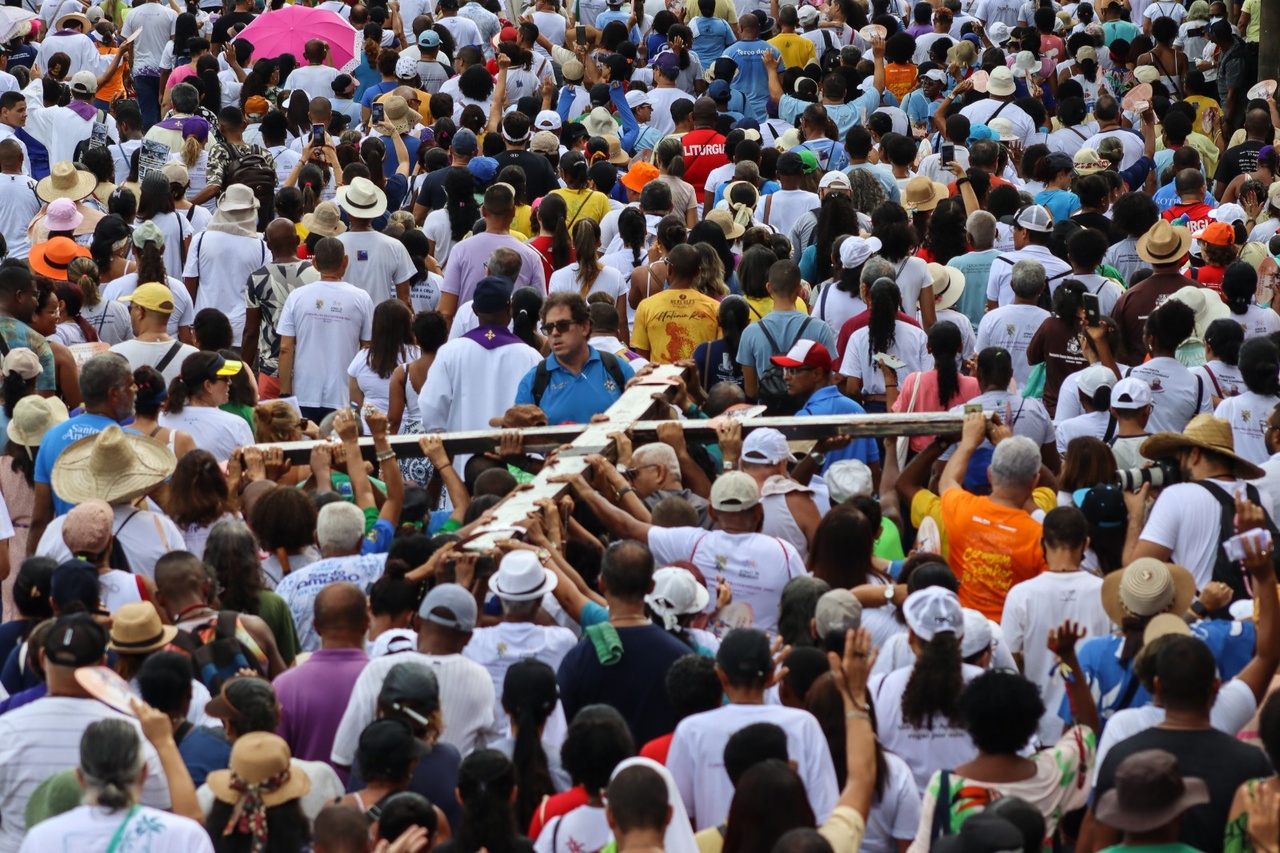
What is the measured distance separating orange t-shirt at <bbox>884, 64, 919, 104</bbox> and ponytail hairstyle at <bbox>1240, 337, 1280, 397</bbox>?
31.8ft

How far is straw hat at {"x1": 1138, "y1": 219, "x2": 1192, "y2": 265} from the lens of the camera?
11.1 metres

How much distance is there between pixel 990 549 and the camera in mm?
7879

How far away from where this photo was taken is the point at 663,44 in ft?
64.8

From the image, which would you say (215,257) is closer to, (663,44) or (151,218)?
(151,218)

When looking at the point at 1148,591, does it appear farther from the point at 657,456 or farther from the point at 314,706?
the point at 314,706

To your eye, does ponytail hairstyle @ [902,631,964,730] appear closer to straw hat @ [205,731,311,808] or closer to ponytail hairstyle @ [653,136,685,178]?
straw hat @ [205,731,311,808]

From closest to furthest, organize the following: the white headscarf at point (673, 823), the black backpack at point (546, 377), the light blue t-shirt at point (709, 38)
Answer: the white headscarf at point (673, 823), the black backpack at point (546, 377), the light blue t-shirt at point (709, 38)

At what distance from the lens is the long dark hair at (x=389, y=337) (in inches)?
414

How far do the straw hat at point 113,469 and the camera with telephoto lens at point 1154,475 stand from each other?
12.8 ft

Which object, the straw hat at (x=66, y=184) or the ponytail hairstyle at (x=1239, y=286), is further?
the straw hat at (x=66, y=184)

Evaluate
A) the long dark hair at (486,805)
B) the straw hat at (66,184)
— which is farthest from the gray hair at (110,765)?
the straw hat at (66,184)

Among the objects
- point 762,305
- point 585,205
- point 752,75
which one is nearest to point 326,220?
point 585,205

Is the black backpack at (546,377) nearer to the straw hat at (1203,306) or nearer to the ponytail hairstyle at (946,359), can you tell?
the ponytail hairstyle at (946,359)

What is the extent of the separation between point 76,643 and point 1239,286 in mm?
6883
